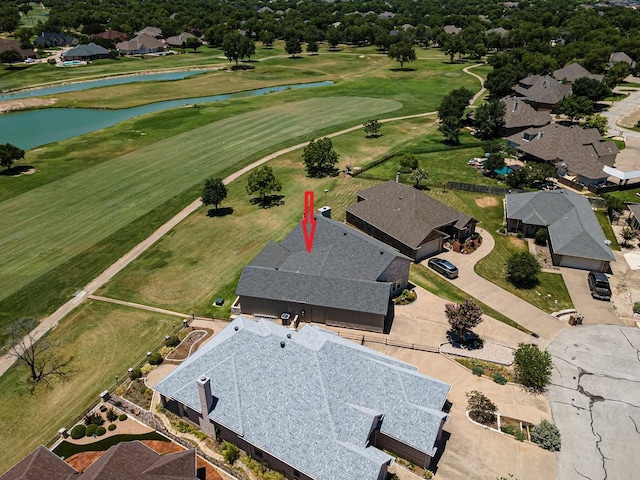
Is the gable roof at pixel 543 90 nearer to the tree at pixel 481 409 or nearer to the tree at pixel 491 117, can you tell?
the tree at pixel 491 117

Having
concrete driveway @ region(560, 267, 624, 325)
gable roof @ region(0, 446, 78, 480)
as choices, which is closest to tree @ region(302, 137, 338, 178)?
concrete driveway @ region(560, 267, 624, 325)

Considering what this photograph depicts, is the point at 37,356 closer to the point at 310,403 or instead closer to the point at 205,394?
the point at 205,394

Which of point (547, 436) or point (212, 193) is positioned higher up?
point (212, 193)

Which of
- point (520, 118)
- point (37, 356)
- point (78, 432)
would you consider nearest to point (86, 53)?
point (520, 118)

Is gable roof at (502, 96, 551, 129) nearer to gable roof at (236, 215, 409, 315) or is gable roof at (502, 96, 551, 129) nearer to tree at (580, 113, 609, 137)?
tree at (580, 113, 609, 137)

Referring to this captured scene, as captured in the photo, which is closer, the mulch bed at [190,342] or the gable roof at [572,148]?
the mulch bed at [190,342]

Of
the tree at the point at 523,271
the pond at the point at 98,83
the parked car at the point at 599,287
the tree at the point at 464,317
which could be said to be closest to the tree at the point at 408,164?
the tree at the point at 523,271

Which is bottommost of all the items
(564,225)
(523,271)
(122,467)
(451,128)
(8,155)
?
(523,271)
